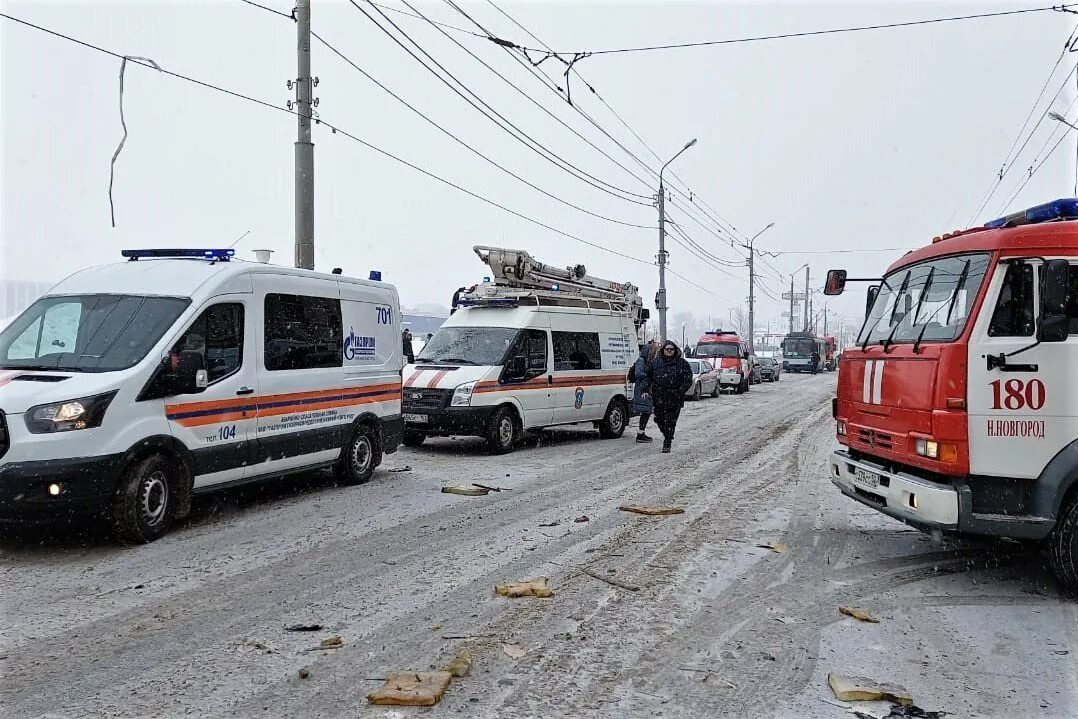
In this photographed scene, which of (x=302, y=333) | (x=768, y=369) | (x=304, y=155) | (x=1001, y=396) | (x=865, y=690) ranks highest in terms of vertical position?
(x=304, y=155)

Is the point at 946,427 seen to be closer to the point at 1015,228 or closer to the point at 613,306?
the point at 1015,228

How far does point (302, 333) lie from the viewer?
8.55 meters

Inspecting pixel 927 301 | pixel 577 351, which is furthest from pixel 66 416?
pixel 577 351

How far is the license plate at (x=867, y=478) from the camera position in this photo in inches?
247

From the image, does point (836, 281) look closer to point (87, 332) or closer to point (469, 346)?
point (469, 346)

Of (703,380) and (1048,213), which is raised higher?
(1048,213)

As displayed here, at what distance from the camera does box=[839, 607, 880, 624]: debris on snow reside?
4.98 metres

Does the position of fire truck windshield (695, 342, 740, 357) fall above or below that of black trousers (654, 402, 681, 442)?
above

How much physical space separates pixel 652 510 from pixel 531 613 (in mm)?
3248

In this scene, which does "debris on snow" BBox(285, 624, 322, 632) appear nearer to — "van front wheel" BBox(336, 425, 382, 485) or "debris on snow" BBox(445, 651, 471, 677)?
"debris on snow" BBox(445, 651, 471, 677)

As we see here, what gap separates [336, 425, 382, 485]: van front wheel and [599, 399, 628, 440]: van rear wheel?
5.62 meters

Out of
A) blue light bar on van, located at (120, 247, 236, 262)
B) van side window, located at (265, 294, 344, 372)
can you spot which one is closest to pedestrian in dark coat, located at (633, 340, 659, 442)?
van side window, located at (265, 294, 344, 372)

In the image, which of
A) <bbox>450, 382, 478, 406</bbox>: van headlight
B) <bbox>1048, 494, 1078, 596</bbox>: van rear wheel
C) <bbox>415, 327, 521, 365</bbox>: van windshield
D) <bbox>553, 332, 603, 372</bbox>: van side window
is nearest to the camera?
<bbox>1048, 494, 1078, 596</bbox>: van rear wheel

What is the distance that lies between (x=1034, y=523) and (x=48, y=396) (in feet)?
22.9
